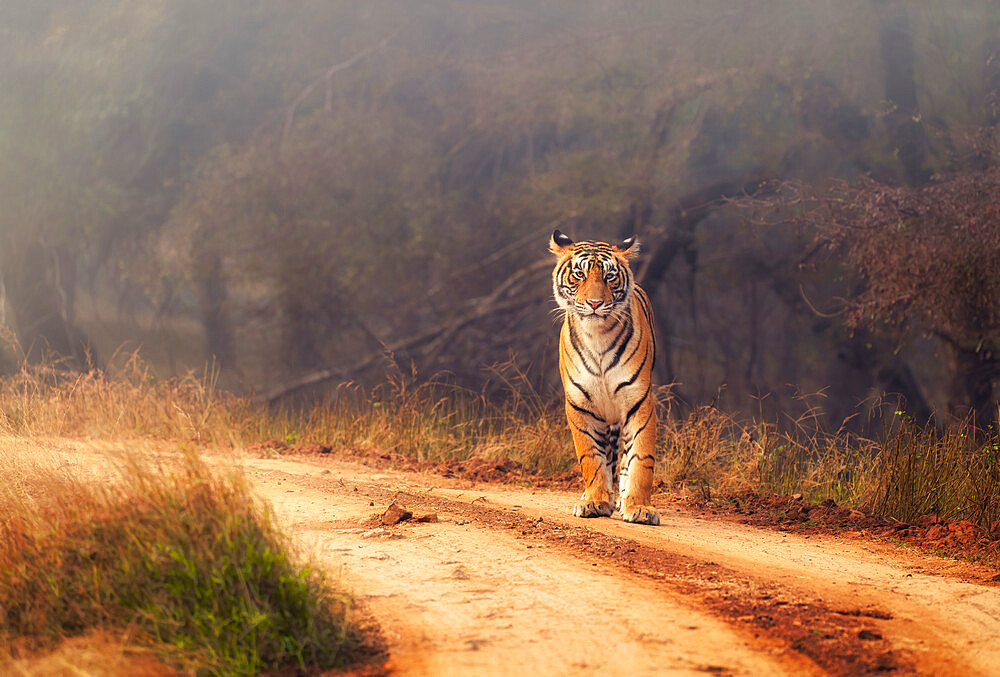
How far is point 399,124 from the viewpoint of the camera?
15844mm

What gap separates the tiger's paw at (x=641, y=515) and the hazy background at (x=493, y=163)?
262 inches

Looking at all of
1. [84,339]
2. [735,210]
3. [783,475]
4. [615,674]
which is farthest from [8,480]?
[84,339]

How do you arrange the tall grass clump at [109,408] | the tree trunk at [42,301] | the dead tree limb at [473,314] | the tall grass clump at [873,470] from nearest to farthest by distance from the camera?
the tall grass clump at [873,470]
the tall grass clump at [109,408]
the dead tree limb at [473,314]
the tree trunk at [42,301]

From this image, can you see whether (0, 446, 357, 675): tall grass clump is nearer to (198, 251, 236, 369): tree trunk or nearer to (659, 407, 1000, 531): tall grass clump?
(659, 407, 1000, 531): tall grass clump

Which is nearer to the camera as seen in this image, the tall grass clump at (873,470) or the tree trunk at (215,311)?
the tall grass clump at (873,470)

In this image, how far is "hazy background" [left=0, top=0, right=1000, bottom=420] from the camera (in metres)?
13.8

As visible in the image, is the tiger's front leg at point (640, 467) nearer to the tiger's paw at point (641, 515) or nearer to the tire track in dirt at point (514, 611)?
the tiger's paw at point (641, 515)

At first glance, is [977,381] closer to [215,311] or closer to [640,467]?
[640,467]

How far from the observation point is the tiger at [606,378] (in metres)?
6.05

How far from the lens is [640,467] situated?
19.8ft

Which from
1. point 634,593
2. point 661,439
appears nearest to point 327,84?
point 661,439

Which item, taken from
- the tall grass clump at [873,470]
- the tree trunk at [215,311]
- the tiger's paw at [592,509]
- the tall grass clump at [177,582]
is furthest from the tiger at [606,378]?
the tree trunk at [215,311]

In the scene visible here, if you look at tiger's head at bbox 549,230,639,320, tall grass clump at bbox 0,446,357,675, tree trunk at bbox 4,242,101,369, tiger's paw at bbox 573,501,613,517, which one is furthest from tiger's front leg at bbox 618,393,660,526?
tree trunk at bbox 4,242,101,369

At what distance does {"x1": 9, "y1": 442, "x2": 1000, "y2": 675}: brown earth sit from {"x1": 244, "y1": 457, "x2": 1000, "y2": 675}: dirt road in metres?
0.01
